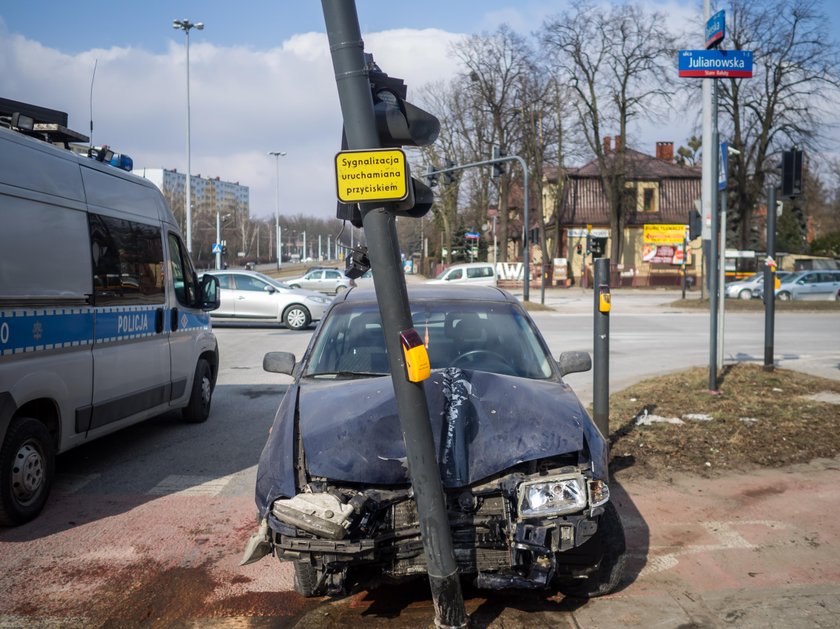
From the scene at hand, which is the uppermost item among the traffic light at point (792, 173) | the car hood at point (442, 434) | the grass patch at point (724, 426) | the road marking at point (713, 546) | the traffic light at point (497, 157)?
the traffic light at point (497, 157)

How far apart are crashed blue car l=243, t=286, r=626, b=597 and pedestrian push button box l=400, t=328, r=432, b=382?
54cm

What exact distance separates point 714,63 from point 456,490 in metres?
7.79

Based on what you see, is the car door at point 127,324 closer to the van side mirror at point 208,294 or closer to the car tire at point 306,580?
the van side mirror at point 208,294

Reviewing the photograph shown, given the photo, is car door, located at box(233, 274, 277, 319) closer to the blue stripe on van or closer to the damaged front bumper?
the blue stripe on van

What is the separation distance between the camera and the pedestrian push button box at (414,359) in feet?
11.6

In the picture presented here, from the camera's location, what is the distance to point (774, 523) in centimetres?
545

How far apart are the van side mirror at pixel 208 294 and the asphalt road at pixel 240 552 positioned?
1.48 m

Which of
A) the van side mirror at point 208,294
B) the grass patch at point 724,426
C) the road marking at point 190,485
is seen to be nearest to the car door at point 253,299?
the van side mirror at point 208,294

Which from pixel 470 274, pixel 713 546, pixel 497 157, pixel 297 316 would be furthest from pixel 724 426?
pixel 470 274

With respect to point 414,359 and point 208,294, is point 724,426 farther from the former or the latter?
point 208,294

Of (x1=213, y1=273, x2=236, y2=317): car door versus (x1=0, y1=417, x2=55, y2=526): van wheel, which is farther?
(x1=213, y1=273, x2=236, y2=317): car door

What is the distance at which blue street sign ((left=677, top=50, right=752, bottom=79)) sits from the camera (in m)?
9.62

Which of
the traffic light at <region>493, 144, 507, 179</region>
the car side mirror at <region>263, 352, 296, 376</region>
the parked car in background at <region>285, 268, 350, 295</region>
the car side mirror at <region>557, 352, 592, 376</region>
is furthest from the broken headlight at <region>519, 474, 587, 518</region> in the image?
the parked car in background at <region>285, 268, 350, 295</region>

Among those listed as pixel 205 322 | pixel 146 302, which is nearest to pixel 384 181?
pixel 146 302
